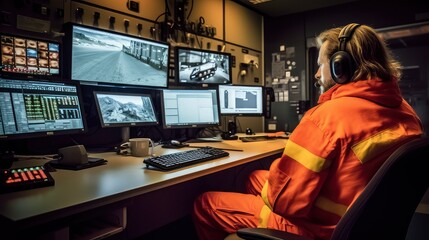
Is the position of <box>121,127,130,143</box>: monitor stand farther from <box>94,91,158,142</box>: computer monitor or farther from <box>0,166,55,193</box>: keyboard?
<box>0,166,55,193</box>: keyboard

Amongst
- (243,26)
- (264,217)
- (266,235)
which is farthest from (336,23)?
(266,235)

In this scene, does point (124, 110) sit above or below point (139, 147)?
above

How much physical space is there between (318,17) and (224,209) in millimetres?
2954

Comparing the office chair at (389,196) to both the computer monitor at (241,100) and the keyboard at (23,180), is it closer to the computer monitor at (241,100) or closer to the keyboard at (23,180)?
the keyboard at (23,180)

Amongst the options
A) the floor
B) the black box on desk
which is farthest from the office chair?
the black box on desk

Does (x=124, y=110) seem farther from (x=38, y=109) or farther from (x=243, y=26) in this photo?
(x=243, y=26)

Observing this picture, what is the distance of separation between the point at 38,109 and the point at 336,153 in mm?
1198

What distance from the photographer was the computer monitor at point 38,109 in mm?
1181

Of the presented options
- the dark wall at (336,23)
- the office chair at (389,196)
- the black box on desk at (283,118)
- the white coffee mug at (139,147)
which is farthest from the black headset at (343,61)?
the dark wall at (336,23)

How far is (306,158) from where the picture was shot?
0.86m

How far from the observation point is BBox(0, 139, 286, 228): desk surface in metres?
0.70

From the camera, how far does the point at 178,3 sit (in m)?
2.38

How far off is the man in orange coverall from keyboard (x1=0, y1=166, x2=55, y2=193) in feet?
2.27

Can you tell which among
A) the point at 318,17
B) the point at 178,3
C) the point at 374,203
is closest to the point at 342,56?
the point at 374,203
